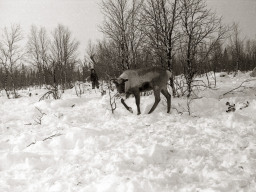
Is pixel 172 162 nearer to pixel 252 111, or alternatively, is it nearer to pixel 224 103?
pixel 252 111

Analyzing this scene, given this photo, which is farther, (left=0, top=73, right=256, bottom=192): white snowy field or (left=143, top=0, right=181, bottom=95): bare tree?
(left=143, top=0, right=181, bottom=95): bare tree

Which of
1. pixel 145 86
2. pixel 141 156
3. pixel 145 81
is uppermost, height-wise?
pixel 145 81

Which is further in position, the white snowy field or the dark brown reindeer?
the dark brown reindeer

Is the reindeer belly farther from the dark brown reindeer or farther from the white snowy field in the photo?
the white snowy field

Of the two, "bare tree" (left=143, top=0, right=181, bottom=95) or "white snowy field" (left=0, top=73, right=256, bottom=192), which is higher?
"bare tree" (left=143, top=0, right=181, bottom=95)

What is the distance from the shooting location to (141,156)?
10.6 ft

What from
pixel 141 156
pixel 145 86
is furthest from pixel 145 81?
pixel 141 156

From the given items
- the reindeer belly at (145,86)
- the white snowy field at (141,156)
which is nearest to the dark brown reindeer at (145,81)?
the reindeer belly at (145,86)

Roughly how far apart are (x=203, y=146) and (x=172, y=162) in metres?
0.73

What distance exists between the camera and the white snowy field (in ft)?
8.52

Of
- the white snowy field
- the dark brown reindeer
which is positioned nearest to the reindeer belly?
the dark brown reindeer

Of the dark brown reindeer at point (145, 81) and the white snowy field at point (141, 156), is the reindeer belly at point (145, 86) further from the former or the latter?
the white snowy field at point (141, 156)

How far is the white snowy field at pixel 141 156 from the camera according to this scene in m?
2.60

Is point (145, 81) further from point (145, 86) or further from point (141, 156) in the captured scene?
point (141, 156)
